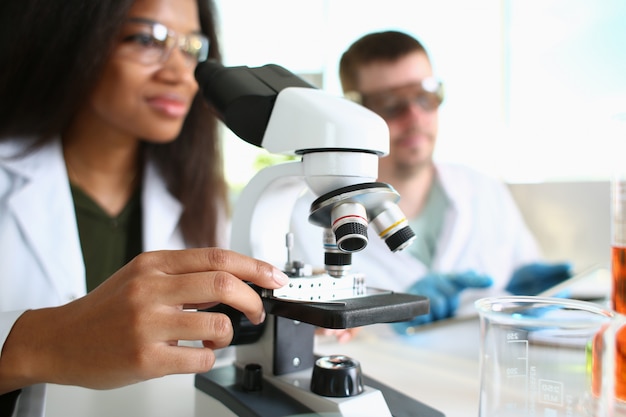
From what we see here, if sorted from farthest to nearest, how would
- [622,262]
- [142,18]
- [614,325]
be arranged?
[142,18] → [622,262] → [614,325]

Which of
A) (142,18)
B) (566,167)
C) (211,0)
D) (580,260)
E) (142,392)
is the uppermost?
(211,0)

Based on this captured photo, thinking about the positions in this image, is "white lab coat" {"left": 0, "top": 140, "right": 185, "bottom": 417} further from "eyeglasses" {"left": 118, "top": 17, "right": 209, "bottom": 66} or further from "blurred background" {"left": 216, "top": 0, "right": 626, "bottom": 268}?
"blurred background" {"left": 216, "top": 0, "right": 626, "bottom": 268}

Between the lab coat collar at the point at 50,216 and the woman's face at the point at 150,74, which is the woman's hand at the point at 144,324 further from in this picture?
the woman's face at the point at 150,74

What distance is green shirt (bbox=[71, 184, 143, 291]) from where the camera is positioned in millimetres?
1117

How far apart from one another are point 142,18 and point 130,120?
0.21 m

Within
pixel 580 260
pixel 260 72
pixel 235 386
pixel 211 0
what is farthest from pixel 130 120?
pixel 580 260

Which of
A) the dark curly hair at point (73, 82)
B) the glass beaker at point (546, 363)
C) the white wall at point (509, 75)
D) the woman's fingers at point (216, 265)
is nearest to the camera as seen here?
the glass beaker at point (546, 363)

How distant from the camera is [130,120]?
104 cm

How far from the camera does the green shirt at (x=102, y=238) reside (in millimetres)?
1117

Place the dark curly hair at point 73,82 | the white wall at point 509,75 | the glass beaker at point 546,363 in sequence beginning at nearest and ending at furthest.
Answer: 1. the glass beaker at point 546,363
2. the dark curly hair at point 73,82
3. the white wall at point 509,75

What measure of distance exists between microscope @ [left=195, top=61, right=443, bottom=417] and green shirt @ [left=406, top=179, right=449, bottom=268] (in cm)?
51

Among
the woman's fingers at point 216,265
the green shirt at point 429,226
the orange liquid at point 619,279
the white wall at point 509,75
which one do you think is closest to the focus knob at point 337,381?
the woman's fingers at point 216,265

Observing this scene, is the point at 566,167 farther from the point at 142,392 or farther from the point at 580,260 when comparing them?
the point at 142,392

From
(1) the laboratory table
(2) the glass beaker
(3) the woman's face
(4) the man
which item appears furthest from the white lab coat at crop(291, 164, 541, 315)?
(2) the glass beaker
